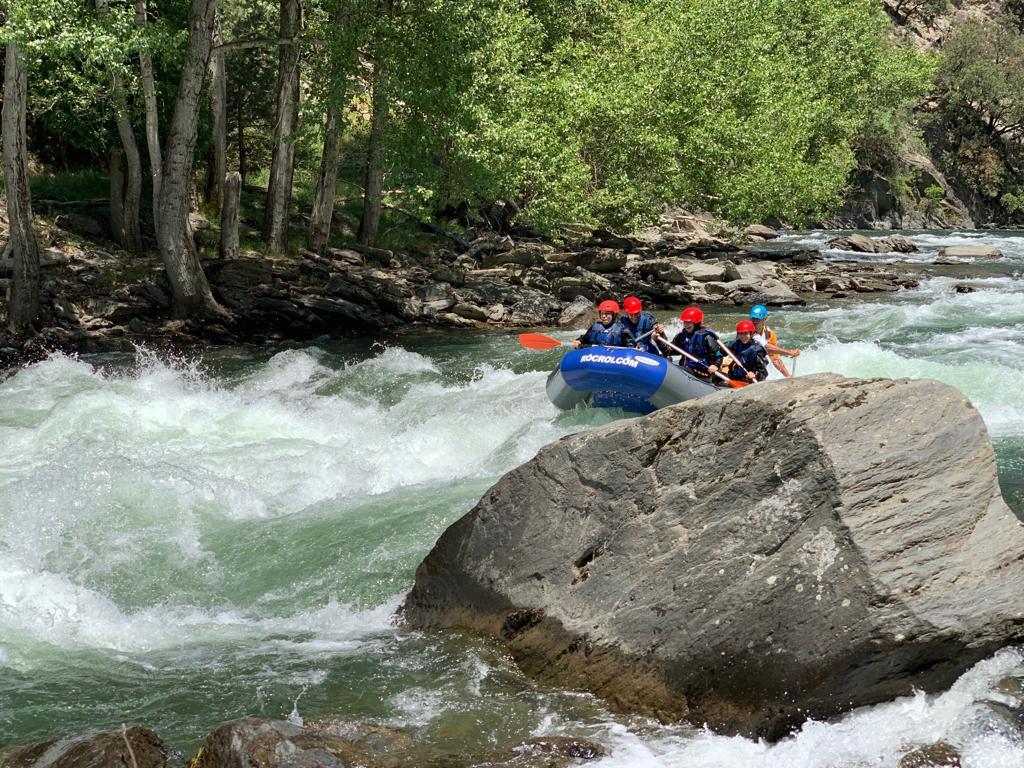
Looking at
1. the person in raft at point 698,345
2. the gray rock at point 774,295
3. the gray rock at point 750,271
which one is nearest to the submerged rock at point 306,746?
the person in raft at point 698,345

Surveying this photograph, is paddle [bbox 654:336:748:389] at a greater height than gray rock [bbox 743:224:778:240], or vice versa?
gray rock [bbox 743:224:778:240]

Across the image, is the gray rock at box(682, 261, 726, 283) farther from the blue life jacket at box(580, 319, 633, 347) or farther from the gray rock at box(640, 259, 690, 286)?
the blue life jacket at box(580, 319, 633, 347)

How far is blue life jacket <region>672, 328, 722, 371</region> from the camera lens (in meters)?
11.7

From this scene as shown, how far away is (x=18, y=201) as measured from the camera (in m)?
15.4

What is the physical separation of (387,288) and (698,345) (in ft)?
31.5

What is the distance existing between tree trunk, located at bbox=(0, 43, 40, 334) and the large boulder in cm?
1110

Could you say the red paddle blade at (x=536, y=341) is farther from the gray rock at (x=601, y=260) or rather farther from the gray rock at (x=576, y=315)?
the gray rock at (x=601, y=260)

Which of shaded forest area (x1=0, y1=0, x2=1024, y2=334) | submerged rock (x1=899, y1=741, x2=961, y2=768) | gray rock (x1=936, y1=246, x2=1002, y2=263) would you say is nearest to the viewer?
submerged rock (x1=899, y1=741, x2=961, y2=768)

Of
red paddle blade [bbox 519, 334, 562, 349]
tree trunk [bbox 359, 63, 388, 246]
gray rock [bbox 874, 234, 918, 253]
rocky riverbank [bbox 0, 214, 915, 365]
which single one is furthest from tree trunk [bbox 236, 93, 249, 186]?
gray rock [bbox 874, 234, 918, 253]

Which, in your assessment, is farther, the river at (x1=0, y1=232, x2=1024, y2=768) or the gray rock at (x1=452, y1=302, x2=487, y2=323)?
the gray rock at (x1=452, y1=302, x2=487, y2=323)

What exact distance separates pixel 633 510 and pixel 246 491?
14.5 ft

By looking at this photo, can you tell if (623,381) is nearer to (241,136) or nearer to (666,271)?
(666,271)

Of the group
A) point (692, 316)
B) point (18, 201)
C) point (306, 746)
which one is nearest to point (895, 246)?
point (692, 316)

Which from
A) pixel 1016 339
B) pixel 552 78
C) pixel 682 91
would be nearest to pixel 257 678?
pixel 1016 339
